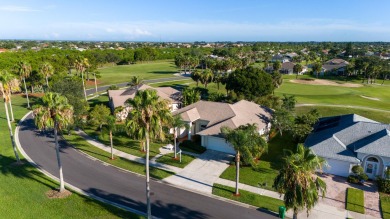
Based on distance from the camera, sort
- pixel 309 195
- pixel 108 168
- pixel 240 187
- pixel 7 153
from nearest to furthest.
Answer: pixel 309 195 → pixel 240 187 → pixel 108 168 → pixel 7 153

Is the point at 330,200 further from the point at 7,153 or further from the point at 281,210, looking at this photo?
the point at 7,153

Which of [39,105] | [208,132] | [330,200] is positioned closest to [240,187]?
[330,200]

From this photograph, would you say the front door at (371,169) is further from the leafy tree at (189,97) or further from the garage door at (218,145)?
the leafy tree at (189,97)

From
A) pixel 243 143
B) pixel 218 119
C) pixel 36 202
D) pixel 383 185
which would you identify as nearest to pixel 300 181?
pixel 243 143

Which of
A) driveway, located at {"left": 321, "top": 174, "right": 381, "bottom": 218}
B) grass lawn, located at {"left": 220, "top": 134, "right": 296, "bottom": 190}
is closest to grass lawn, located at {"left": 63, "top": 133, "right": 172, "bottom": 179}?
grass lawn, located at {"left": 220, "top": 134, "right": 296, "bottom": 190}

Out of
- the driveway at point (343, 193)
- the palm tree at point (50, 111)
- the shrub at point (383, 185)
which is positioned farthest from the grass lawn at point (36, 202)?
the shrub at point (383, 185)

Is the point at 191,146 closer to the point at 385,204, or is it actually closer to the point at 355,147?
the point at 355,147
